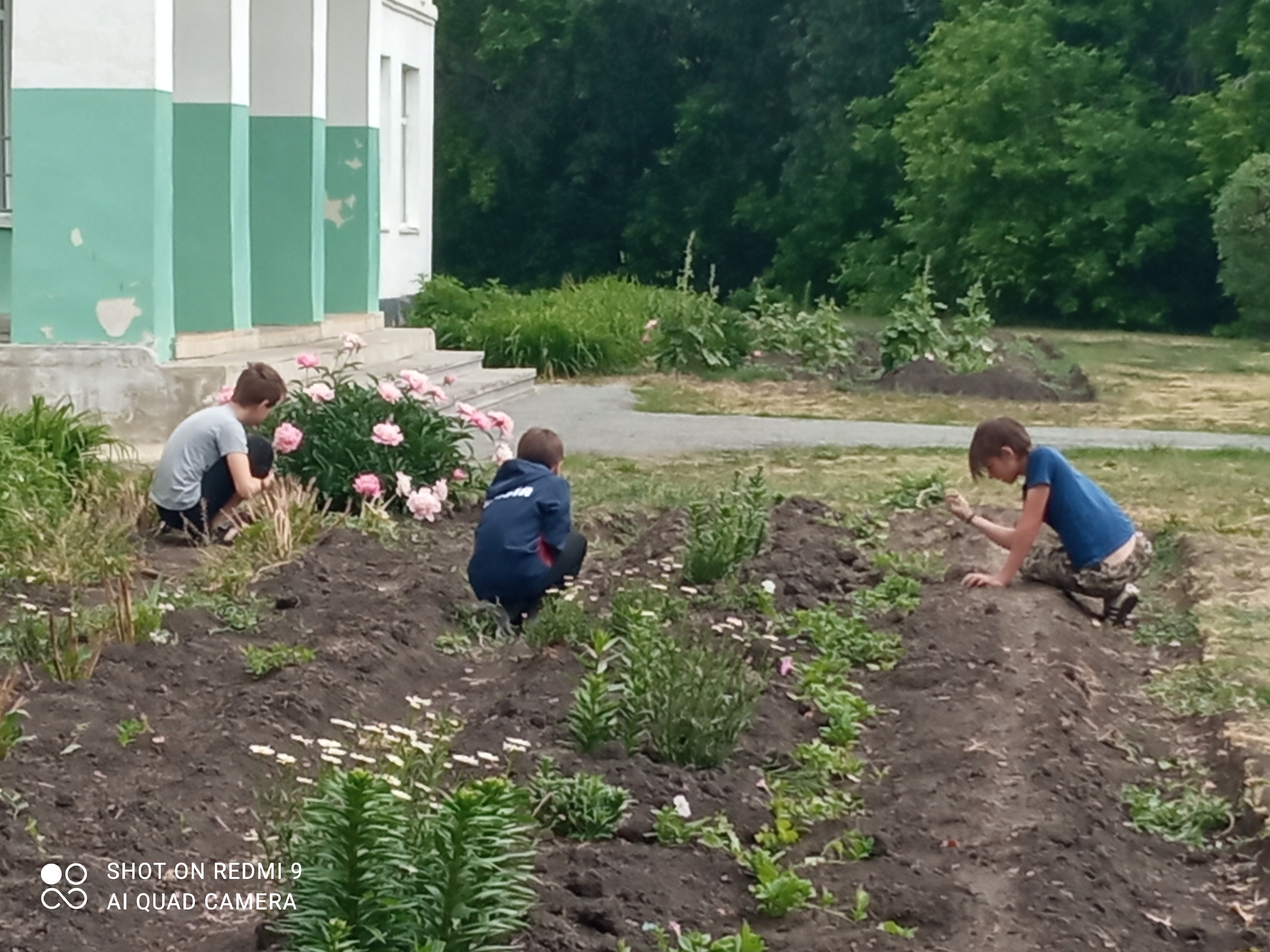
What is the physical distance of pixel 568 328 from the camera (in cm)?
1892

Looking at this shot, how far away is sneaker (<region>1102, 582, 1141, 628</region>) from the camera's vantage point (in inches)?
303

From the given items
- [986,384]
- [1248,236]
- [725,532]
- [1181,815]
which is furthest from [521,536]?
[1248,236]

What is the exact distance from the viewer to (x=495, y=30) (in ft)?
131

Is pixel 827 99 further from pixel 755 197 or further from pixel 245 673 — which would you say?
pixel 245 673

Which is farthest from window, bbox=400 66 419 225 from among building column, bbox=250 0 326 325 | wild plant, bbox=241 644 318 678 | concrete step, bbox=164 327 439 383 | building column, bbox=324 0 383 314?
wild plant, bbox=241 644 318 678

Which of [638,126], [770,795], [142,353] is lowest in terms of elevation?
[770,795]

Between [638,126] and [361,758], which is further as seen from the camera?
[638,126]

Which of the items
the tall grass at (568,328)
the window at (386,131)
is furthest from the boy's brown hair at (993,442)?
the window at (386,131)

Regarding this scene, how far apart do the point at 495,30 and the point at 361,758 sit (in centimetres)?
3685

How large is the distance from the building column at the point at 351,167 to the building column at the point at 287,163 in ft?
6.43

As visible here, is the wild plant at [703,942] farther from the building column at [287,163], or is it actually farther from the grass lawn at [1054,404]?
the building column at [287,163]

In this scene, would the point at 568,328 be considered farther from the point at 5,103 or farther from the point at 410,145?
the point at 410,145

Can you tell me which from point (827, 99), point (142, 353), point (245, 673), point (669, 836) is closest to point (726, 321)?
point (142, 353)

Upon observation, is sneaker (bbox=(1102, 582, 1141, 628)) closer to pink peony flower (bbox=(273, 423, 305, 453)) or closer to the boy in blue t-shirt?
the boy in blue t-shirt
